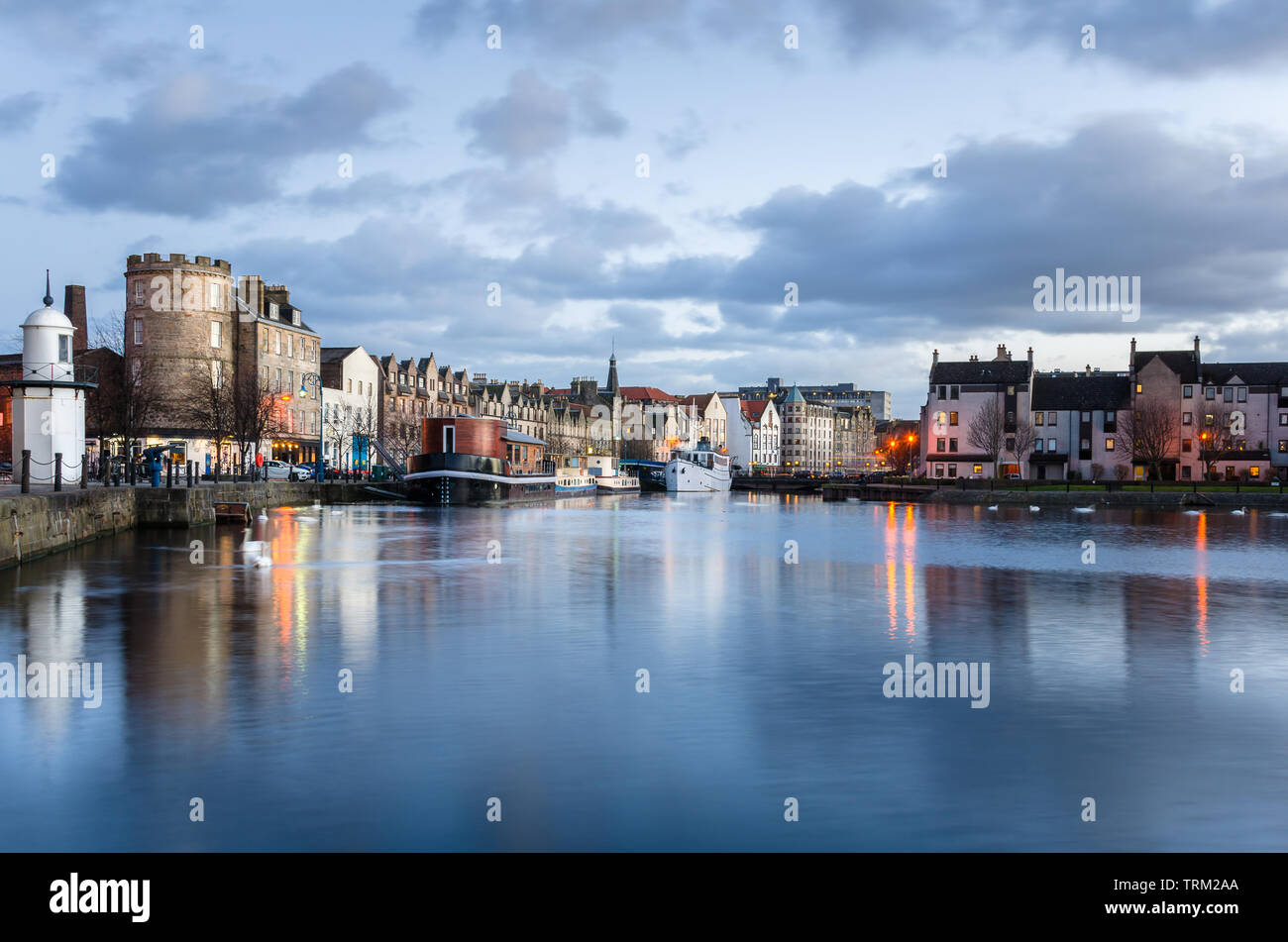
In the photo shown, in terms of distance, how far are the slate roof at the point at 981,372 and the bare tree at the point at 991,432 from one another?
402 centimetres

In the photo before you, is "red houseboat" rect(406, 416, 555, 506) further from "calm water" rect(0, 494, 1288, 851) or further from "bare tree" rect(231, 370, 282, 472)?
"calm water" rect(0, 494, 1288, 851)

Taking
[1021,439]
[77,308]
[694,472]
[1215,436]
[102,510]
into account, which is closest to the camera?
[102,510]

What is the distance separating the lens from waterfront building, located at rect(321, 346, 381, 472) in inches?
3482

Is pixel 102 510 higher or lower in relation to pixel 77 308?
lower

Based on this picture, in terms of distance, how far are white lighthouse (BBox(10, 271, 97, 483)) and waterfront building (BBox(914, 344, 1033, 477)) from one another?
80.7 m

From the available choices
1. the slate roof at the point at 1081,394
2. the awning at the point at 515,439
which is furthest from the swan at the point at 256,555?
the slate roof at the point at 1081,394

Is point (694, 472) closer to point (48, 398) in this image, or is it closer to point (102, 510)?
point (102, 510)

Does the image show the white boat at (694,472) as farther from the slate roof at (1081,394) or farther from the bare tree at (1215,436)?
the bare tree at (1215,436)

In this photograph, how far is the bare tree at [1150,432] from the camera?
299 ft

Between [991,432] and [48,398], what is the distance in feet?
269

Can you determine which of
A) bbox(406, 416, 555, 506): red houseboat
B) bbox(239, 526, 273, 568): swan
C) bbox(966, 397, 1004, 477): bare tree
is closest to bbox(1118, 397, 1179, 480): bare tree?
bbox(966, 397, 1004, 477): bare tree

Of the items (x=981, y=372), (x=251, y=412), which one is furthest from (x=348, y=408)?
(x=981, y=372)

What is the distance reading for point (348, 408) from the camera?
91062 mm

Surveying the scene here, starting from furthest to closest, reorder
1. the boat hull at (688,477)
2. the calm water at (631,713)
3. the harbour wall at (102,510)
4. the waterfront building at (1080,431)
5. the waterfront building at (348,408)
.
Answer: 1. the boat hull at (688,477)
2. the waterfront building at (1080,431)
3. the waterfront building at (348,408)
4. the harbour wall at (102,510)
5. the calm water at (631,713)
